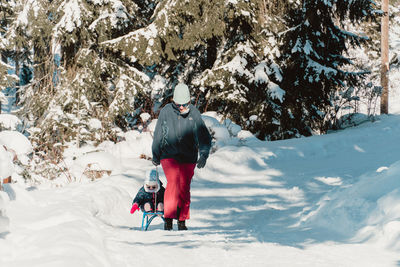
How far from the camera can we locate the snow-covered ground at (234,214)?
11.3 ft

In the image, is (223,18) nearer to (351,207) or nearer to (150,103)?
(150,103)

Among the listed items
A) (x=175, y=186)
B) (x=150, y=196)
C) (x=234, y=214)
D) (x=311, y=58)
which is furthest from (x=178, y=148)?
(x=311, y=58)

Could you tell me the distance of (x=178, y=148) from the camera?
17.1ft

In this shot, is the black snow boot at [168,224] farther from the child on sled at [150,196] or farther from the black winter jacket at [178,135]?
the black winter jacket at [178,135]

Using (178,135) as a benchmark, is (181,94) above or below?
above

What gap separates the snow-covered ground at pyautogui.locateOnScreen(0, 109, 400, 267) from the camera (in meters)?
3.45

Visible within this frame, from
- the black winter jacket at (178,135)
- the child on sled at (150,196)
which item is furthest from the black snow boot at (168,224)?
the black winter jacket at (178,135)

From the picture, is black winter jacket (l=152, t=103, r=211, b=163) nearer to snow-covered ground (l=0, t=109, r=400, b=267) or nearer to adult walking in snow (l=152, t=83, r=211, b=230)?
adult walking in snow (l=152, t=83, r=211, b=230)

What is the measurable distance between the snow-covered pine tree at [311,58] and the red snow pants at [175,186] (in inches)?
365

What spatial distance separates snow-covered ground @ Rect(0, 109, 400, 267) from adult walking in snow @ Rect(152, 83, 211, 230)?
0.56m

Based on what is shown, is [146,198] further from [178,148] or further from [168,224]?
[178,148]

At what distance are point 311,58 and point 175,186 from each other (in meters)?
10.5

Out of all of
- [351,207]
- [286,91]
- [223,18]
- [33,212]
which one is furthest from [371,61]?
[33,212]

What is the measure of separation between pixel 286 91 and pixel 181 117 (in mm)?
9535
